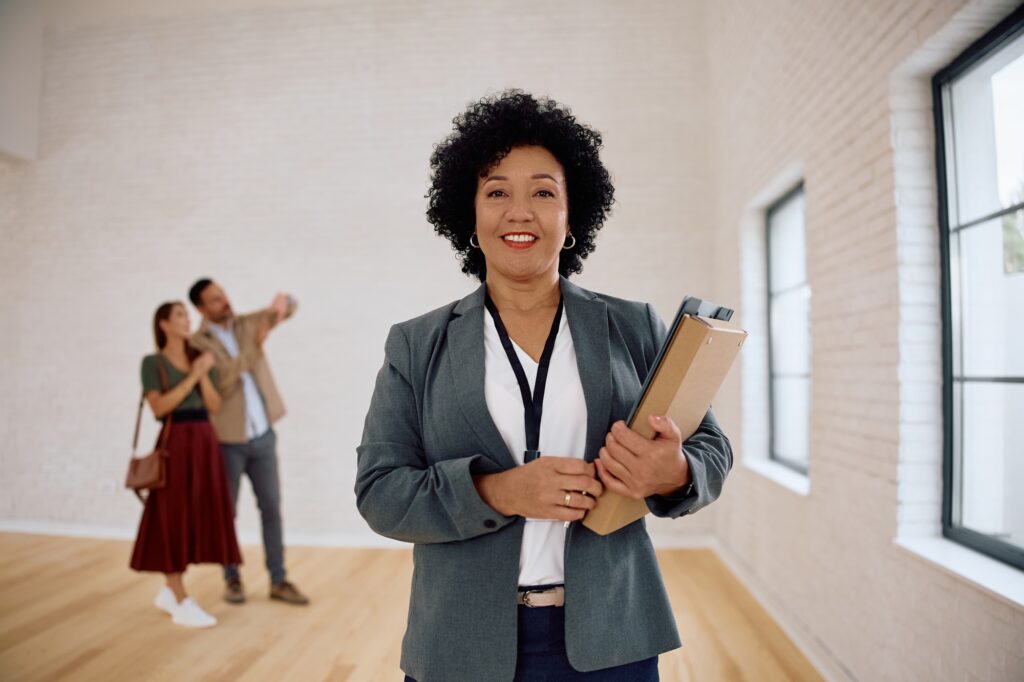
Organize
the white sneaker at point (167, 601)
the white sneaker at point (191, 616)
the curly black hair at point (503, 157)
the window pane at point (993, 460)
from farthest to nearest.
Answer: the white sneaker at point (167, 601), the white sneaker at point (191, 616), the window pane at point (993, 460), the curly black hair at point (503, 157)

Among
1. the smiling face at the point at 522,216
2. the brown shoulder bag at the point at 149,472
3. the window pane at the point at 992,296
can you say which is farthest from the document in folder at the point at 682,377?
the brown shoulder bag at the point at 149,472

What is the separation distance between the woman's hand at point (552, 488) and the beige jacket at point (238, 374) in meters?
3.21

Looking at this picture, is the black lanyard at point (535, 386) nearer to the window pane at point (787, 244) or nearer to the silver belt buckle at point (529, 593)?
the silver belt buckle at point (529, 593)

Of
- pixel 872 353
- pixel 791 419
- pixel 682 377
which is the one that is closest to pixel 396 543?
pixel 791 419

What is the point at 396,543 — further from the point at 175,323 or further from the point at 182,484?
the point at 175,323

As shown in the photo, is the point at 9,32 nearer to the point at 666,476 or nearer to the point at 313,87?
the point at 313,87

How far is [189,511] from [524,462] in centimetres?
314

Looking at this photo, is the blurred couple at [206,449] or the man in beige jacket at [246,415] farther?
the man in beige jacket at [246,415]

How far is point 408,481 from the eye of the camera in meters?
1.00

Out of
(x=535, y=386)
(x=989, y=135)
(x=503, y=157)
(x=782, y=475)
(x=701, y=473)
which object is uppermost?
(x=989, y=135)

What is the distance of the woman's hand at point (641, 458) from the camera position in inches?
34.7

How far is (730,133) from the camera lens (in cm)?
436

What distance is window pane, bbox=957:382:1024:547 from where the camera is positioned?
6.24 feet

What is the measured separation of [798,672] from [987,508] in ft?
3.84
